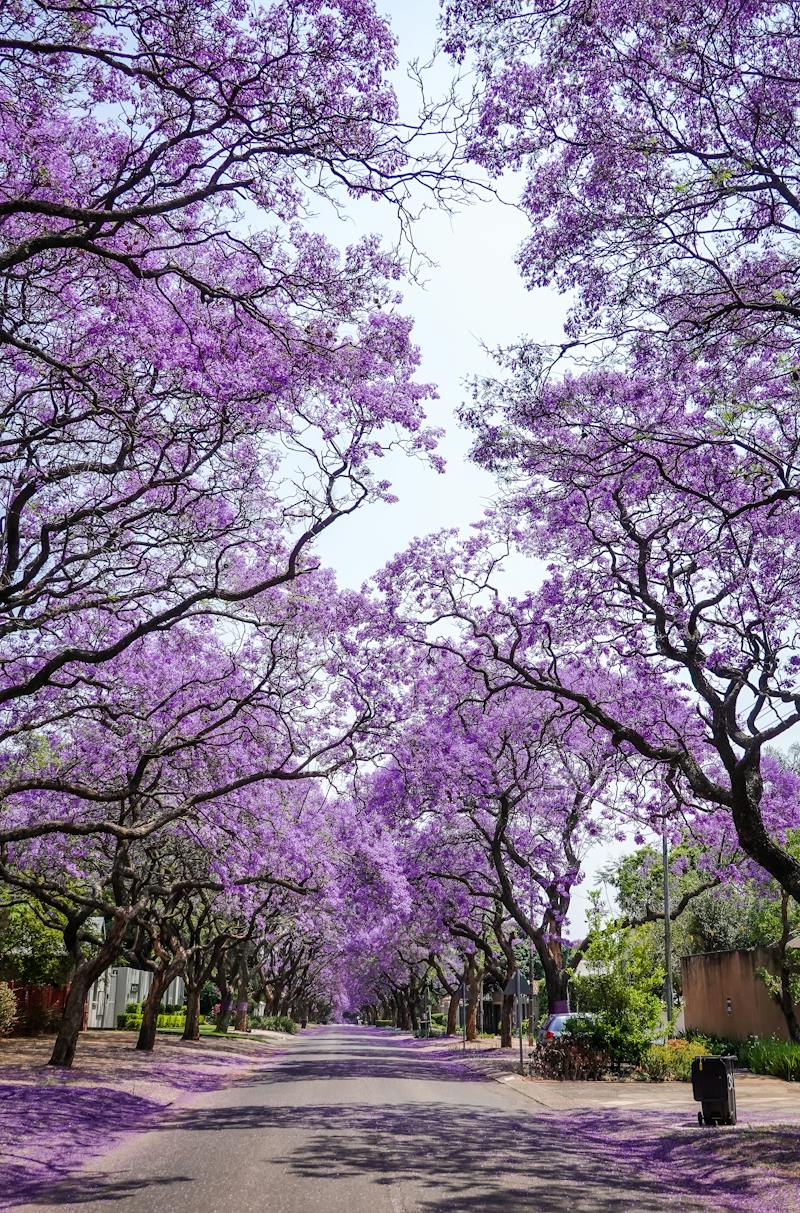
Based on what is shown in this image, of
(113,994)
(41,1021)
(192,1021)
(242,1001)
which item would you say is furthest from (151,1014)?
(113,994)

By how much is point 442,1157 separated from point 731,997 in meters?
22.8

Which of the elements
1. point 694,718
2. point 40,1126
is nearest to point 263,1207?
point 40,1126

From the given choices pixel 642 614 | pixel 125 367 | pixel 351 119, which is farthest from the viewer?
pixel 642 614

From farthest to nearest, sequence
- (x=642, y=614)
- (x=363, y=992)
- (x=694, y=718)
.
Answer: (x=363, y=992) < (x=694, y=718) < (x=642, y=614)

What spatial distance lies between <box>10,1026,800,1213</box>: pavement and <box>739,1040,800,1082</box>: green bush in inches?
90.7

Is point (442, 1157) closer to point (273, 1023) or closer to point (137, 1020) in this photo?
point (137, 1020)

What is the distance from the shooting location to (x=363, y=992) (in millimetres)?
106938

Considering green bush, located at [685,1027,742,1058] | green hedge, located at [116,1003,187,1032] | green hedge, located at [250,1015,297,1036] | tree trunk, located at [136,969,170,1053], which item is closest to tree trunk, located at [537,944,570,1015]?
green bush, located at [685,1027,742,1058]

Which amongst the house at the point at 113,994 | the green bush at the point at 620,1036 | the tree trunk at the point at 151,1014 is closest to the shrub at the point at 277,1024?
the house at the point at 113,994

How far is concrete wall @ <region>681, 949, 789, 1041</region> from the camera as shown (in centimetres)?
2808

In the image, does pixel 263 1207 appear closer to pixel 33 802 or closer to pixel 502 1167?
pixel 502 1167

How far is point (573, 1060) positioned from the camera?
74.5 ft

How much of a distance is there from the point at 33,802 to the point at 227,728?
4.29 meters

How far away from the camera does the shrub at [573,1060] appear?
22672 millimetres
